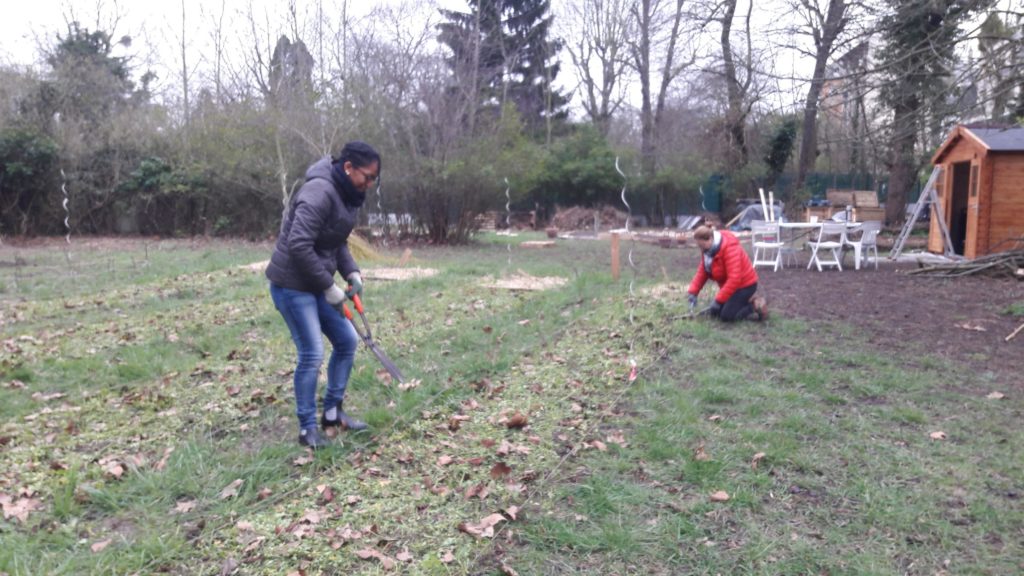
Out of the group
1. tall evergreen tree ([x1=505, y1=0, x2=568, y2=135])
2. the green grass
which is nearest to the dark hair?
the green grass

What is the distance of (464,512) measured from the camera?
3742mm

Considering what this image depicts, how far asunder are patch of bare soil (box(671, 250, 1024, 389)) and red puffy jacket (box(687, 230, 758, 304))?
41.4 inches

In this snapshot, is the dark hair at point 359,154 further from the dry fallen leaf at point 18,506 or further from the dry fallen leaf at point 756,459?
the dry fallen leaf at point 756,459

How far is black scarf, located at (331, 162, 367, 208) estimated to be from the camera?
4.48 m

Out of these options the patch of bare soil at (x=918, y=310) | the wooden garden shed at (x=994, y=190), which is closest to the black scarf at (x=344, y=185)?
the patch of bare soil at (x=918, y=310)

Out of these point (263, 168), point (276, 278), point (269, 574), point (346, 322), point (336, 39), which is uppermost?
point (336, 39)

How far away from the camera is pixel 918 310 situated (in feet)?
28.6

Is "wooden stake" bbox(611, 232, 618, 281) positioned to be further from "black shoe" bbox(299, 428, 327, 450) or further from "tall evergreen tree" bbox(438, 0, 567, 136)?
"tall evergreen tree" bbox(438, 0, 567, 136)

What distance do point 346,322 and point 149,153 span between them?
65.7 ft

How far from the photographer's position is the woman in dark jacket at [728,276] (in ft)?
24.7

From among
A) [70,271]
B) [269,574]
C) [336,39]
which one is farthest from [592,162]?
[269,574]

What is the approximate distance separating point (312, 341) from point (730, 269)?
4.45 m

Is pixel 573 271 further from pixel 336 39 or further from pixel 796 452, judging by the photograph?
pixel 336 39

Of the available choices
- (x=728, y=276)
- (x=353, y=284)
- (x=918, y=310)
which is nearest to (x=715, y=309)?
(x=728, y=276)
